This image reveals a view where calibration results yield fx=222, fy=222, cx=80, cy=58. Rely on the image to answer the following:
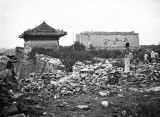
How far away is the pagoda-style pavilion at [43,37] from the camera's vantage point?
64.4 ft

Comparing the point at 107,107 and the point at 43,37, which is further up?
the point at 43,37

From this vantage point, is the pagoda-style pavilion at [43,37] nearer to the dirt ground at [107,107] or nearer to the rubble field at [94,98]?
the rubble field at [94,98]

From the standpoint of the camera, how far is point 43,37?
19.9 metres

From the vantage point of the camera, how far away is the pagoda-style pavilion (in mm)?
19617

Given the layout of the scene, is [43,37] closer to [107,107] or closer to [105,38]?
[107,107]

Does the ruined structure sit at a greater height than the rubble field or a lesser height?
greater

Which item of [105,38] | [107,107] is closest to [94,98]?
[107,107]

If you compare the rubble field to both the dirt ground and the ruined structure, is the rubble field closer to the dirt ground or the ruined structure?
the dirt ground

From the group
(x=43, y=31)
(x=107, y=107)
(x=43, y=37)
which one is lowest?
(x=107, y=107)

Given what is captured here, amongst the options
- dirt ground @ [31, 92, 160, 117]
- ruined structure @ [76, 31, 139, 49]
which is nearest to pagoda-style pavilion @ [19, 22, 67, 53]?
dirt ground @ [31, 92, 160, 117]

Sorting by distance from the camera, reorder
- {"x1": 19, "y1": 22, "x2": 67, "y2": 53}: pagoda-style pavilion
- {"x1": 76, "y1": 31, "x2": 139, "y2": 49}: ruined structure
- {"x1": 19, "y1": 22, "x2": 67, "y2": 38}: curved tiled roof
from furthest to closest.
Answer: {"x1": 76, "y1": 31, "x2": 139, "y2": 49}: ruined structure, {"x1": 19, "y1": 22, "x2": 67, "y2": 53}: pagoda-style pavilion, {"x1": 19, "y1": 22, "x2": 67, "y2": 38}: curved tiled roof

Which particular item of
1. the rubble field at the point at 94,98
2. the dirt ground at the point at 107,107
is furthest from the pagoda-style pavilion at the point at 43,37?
the dirt ground at the point at 107,107

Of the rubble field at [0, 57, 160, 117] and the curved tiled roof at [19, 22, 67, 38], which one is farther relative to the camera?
the curved tiled roof at [19, 22, 67, 38]

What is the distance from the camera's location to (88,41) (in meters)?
40.1
